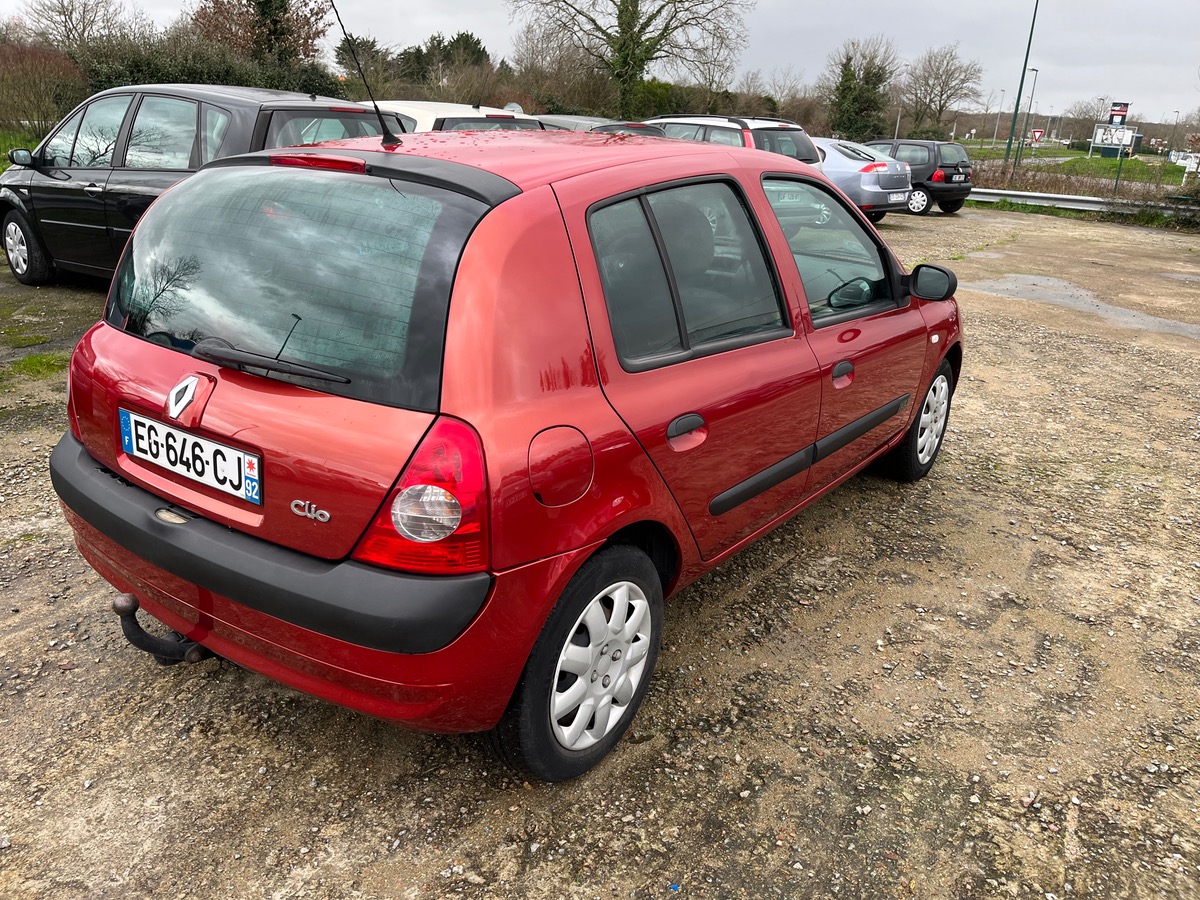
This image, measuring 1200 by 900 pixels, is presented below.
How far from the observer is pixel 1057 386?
6.64m

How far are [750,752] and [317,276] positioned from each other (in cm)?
178

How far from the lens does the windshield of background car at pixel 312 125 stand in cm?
604

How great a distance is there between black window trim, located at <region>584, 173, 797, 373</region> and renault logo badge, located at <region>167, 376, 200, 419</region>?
1.03m

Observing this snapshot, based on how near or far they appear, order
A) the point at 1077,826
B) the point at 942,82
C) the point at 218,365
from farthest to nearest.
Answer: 1. the point at 942,82
2. the point at 1077,826
3. the point at 218,365

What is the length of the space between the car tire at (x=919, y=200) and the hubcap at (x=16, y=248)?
16593 millimetres

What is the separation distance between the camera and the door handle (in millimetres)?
2395

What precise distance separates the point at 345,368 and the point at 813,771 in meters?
1.70

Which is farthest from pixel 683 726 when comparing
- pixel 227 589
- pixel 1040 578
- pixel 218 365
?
pixel 1040 578

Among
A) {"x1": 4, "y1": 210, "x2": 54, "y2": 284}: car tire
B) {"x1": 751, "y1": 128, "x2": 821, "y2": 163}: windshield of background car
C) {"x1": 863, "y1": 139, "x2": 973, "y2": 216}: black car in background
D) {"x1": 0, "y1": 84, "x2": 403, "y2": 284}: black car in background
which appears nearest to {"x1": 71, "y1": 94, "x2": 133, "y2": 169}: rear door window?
{"x1": 0, "y1": 84, "x2": 403, "y2": 284}: black car in background

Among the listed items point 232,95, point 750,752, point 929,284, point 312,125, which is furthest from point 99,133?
point 750,752

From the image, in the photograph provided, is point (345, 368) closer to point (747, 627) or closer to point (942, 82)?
point (747, 627)

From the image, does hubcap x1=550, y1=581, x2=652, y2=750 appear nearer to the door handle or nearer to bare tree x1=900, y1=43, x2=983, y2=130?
the door handle

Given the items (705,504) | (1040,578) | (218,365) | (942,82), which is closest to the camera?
(218,365)

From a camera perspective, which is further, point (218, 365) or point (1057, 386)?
point (1057, 386)
